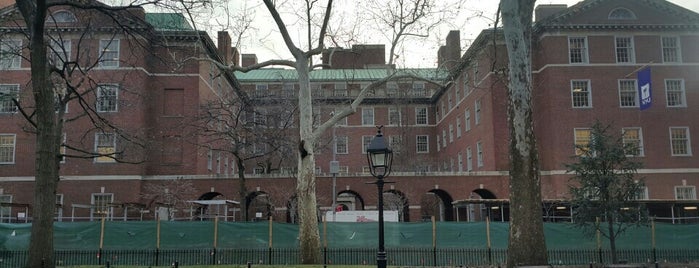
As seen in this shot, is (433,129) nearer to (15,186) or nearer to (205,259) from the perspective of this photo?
(15,186)

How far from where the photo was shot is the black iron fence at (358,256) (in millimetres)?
23531

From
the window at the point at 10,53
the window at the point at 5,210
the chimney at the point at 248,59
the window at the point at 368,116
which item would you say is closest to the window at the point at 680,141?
the window at the point at 368,116

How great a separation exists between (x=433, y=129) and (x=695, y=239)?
45.6m

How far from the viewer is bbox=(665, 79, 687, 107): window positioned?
1768 inches

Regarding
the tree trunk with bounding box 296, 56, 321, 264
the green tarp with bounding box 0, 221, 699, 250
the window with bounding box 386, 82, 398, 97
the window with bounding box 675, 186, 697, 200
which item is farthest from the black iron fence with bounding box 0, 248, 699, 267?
the window with bounding box 386, 82, 398, 97

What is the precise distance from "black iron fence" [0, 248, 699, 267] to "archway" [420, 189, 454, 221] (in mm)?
22442

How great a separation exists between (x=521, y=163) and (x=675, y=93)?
3471 centimetres

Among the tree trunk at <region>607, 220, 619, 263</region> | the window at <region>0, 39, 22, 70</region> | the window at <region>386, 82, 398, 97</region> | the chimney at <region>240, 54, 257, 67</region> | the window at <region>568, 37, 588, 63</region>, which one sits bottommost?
the tree trunk at <region>607, 220, 619, 263</region>

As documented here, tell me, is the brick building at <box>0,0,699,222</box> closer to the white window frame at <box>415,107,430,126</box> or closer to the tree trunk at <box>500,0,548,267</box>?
the white window frame at <box>415,107,430,126</box>

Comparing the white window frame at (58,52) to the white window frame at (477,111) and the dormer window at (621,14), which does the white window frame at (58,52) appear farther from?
the dormer window at (621,14)

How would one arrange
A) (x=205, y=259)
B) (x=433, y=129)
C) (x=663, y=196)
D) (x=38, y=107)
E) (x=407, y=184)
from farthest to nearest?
1. (x=433, y=129)
2. (x=407, y=184)
3. (x=663, y=196)
4. (x=205, y=259)
5. (x=38, y=107)

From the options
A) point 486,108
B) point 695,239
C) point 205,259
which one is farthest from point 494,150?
point 205,259

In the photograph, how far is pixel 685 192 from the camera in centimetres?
4403

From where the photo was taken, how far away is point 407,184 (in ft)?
153
